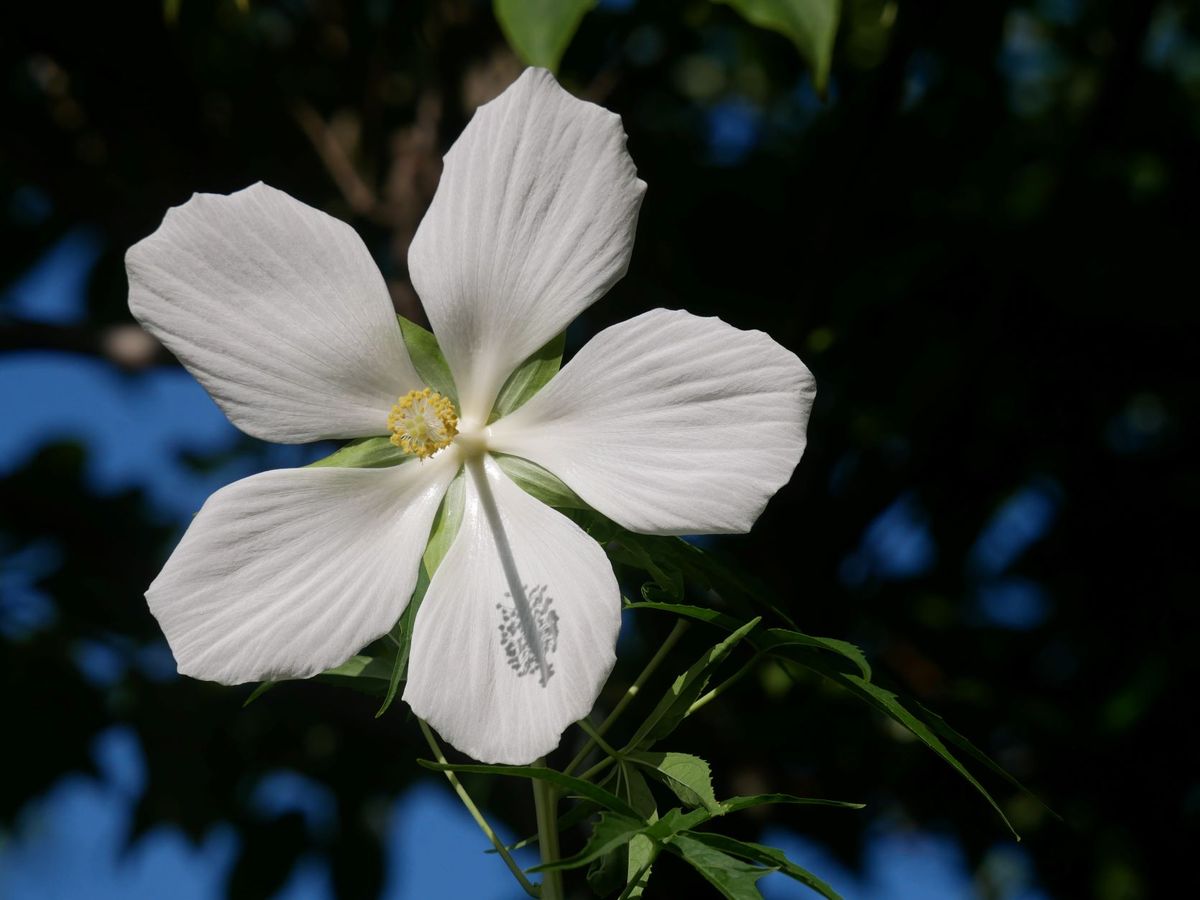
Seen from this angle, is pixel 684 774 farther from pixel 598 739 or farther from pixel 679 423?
pixel 679 423

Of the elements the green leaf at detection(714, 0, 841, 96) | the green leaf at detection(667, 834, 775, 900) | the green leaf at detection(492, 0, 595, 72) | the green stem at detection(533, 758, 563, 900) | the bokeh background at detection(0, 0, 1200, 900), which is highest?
the green leaf at detection(492, 0, 595, 72)

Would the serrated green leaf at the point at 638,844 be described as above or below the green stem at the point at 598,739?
below

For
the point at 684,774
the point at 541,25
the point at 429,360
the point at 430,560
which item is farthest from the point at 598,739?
the point at 541,25

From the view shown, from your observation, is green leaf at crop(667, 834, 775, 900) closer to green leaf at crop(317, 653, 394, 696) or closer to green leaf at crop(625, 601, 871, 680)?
green leaf at crop(625, 601, 871, 680)

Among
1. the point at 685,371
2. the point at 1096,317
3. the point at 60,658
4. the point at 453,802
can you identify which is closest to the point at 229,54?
the point at 60,658

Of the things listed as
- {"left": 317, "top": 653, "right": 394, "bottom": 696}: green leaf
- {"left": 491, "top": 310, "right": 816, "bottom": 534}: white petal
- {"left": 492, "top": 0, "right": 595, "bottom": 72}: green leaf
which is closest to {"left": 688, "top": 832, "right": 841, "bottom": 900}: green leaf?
{"left": 491, "top": 310, "right": 816, "bottom": 534}: white petal

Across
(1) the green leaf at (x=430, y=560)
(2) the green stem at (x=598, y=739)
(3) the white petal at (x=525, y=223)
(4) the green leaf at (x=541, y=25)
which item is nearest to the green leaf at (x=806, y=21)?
(4) the green leaf at (x=541, y=25)

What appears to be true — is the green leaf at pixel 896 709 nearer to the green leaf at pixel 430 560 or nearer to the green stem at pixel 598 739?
Result: the green stem at pixel 598 739

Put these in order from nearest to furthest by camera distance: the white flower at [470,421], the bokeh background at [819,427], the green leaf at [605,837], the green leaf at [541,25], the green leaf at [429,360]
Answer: the green leaf at [605,837] → the white flower at [470,421] → the green leaf at [429,360] → the green leaf at [541,25] → the bokeh background at [819,427]
